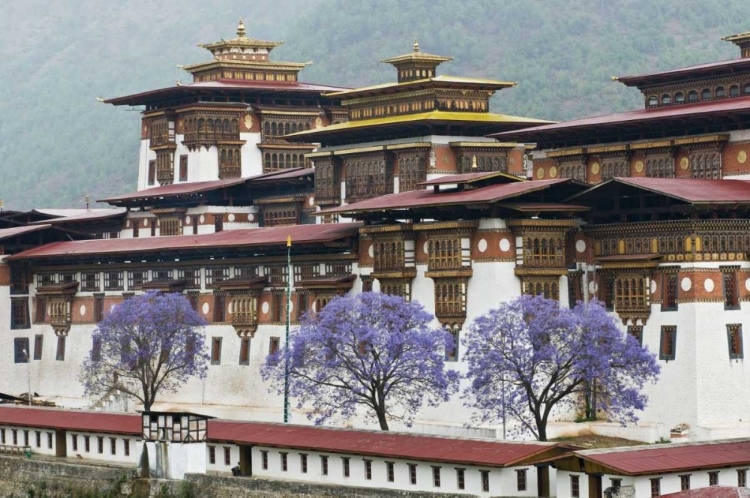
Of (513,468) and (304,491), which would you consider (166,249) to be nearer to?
(304,491)

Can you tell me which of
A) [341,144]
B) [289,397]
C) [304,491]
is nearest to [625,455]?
[304,491]

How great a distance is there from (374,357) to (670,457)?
2064 centimetres

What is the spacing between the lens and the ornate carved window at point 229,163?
133375 millimetres

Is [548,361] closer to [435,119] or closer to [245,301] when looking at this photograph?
[245,301]

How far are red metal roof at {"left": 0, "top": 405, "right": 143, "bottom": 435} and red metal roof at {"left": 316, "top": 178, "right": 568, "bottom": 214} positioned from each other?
14.4 meters

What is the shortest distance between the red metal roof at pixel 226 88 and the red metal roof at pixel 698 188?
43187mm

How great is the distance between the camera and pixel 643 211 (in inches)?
3647

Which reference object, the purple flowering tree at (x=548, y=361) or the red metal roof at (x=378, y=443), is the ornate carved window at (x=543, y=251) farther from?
the red metal roof at (x=378, y=443)

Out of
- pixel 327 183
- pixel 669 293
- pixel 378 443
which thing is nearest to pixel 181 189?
pixel 327 183

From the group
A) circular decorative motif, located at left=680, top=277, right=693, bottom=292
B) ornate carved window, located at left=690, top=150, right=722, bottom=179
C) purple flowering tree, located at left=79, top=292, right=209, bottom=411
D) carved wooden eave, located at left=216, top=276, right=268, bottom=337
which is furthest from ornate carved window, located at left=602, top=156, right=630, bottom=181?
purple flowering tree, located at left=79, top=292, right=209, bottom=411

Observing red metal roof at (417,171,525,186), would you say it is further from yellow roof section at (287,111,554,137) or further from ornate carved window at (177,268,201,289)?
ornate carved window at (177,268,201,289)

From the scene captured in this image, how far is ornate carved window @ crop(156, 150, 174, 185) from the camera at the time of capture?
13475cm

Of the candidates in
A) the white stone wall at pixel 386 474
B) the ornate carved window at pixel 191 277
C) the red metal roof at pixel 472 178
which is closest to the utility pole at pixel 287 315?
the ornate carved window at pixel 191 277

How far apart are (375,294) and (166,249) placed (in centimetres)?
2220
